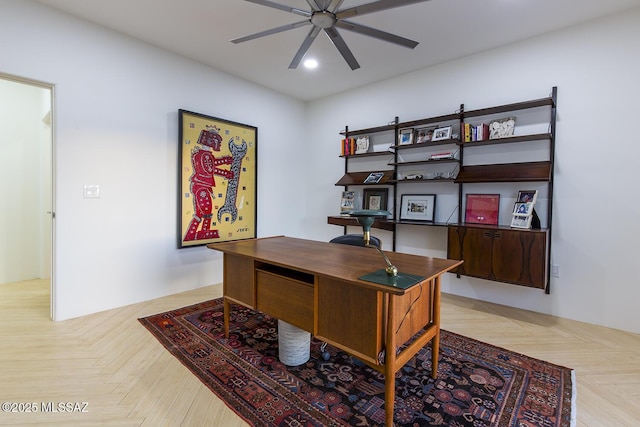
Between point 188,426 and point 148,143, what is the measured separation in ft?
9.07

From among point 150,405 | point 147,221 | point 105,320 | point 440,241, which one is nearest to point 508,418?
point 150,405

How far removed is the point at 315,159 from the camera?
16.3 ft

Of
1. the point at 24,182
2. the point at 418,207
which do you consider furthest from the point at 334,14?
the point at 24,182

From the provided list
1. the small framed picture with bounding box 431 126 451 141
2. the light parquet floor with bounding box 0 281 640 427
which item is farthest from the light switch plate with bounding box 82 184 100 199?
the small framed picture with bounding box 431 126 451 141

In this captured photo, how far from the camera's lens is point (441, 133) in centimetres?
346

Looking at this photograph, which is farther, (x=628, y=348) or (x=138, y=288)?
(x=138, y=288)

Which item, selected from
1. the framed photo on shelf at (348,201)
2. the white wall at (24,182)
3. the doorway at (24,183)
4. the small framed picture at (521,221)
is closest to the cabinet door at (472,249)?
the small framed picture at (521,221)

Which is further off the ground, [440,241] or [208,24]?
[208,24]

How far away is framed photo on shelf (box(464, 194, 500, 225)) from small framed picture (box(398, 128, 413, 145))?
37.9 inches

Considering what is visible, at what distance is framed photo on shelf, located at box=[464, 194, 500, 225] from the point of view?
3.16 meters

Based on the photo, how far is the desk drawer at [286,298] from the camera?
5.72ft

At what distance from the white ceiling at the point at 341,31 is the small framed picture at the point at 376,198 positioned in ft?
4.99

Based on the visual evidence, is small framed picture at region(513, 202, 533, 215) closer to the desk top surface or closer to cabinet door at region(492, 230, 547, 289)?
cabinet door at region(492, 230, 547, 289)

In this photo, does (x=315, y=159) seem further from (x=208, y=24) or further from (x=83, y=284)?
(x=83, y=284)
